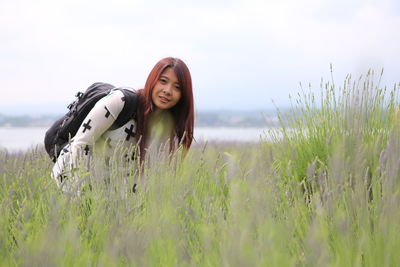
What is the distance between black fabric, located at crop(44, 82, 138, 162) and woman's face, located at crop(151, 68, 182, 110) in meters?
0.16

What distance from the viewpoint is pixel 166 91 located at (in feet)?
11.1

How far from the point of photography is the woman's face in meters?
3.39

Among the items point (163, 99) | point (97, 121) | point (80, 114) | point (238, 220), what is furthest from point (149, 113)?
point (238, 220)

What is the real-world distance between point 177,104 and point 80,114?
26.8 inches

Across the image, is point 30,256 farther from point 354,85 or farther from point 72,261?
point 354,85

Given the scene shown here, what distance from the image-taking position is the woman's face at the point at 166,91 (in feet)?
11.1

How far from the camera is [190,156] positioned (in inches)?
116

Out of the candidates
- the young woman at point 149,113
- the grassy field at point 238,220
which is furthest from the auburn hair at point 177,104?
the grassy field at point 238,220

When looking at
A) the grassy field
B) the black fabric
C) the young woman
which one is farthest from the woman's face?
the grassy field

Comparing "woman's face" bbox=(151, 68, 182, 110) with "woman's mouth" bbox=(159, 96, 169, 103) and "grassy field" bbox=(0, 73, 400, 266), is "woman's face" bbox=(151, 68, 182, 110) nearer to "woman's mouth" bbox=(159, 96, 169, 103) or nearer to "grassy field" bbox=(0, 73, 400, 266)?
"woman's mouth" bbox=(159, 96, 169, 103)

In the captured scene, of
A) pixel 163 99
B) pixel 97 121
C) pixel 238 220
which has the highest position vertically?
pixel 163 99

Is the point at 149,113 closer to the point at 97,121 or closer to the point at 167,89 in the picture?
the point at 167,89

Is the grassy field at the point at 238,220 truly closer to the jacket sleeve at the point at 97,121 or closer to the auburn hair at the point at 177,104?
the jacket sleeve at the point at 97,121

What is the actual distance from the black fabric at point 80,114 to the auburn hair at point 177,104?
71mm
